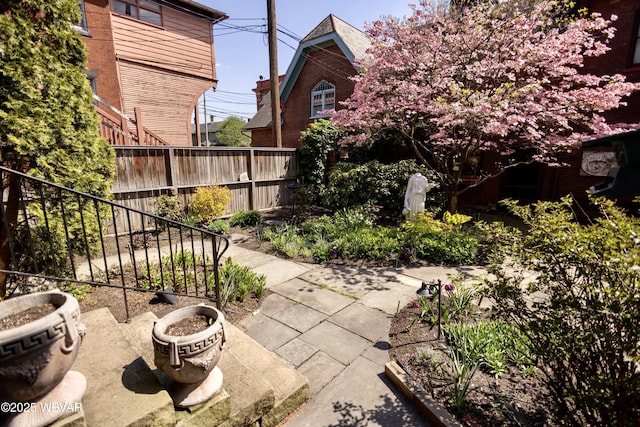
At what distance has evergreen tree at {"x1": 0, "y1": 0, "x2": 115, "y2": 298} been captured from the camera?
10.2 feet

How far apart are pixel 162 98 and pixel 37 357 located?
14.6 metres

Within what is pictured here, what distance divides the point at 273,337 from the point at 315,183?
27.2 feet

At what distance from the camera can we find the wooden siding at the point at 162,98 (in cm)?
1230

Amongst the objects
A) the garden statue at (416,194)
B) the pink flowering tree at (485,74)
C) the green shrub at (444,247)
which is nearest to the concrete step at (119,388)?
the green shrub at (444,247)

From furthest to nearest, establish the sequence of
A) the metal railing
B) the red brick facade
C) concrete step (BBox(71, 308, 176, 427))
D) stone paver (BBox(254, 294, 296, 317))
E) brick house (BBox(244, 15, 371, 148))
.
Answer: the red brick facade < brick house (BBox(244, 15, 371, 148)) < stone paver (BBox(254, 294, 296, 317)) < the metal railing < concrete step (BBox(71, 308, 176, 427))

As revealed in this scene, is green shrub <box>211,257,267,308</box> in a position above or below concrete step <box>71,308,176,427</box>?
below

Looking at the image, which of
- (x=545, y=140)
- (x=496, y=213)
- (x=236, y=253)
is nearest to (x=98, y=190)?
(x=236, y=253)

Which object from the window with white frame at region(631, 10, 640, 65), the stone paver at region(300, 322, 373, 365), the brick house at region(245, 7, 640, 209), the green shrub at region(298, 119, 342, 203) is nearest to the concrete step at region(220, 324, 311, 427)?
the stone paver at region(300, 322, 373, 365)

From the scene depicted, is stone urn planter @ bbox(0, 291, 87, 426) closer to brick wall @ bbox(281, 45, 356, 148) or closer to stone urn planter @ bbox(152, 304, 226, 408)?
stone urn planter @ bbox(152, 304, 226, 408)

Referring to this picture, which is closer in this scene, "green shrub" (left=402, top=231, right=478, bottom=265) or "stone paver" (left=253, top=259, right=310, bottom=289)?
"stone paver" (left=253, top=259, right=310, bottom=289)

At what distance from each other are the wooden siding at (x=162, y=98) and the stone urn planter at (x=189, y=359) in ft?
43.8

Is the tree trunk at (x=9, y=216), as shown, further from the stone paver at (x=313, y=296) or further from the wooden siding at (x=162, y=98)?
the wooden siding at (x=162, y=98)

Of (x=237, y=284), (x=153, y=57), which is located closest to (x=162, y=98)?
(x=153, y=57)

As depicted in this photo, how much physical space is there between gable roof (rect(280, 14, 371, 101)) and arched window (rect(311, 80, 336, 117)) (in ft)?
4.69
